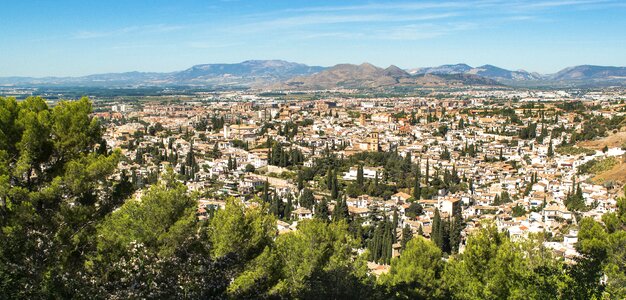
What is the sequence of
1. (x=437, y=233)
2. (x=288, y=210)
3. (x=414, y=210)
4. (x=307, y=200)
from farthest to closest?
(x=307, y=200)
(x=414, y=210)
(x=288, y=210)
(x=437, y=233)

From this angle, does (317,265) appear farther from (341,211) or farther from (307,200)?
(307,200)

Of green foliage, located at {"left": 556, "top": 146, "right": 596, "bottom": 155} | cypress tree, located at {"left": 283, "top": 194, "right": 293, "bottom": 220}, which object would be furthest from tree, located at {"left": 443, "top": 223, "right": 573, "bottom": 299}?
green foliage, located at {"left": 556, "top": 146, "right": 596, "bottom": 155}

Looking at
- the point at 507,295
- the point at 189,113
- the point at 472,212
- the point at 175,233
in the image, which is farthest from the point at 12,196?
the point at 189,113

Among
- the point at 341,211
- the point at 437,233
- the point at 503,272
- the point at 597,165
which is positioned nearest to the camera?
the point at 503,272

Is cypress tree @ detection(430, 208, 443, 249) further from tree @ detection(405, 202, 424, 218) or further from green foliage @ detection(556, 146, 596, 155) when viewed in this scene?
A: green foliage @ detection(556, 146, 596, 155)

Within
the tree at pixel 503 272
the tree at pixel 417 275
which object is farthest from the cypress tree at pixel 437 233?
the tree at pixel 503 272

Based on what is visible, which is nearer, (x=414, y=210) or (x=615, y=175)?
(x=414, y=210)

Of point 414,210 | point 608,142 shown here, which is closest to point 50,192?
point 414,210

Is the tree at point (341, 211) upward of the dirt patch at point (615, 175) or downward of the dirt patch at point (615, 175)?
downward

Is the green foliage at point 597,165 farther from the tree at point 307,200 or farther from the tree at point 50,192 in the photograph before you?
the tree at point 50,192

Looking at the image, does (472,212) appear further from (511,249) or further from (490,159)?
(511,249)
